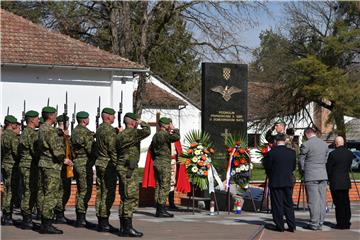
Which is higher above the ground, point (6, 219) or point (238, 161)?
point (238, 161)

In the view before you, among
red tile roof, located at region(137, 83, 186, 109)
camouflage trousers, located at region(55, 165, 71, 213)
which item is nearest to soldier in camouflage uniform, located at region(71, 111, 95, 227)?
camouflage trousers, located at region(55, 165, 71, 213)

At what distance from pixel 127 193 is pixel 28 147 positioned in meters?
2.27

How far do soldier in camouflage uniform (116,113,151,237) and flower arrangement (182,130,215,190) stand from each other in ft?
14.3

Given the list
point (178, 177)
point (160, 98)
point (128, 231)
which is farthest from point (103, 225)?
point (160, 98)

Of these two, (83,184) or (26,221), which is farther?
(83,184)

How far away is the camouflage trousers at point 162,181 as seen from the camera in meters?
16.2

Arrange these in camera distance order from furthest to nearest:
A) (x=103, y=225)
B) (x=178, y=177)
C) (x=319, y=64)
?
1. (x=319, y=64)
2. (x=178, y=177)
3. (x=103, y=225)

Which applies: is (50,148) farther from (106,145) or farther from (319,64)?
(319,64)

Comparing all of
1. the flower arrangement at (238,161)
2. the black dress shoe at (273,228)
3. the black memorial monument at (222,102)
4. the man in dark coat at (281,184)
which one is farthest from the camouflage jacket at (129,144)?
the black memorial monument at (222,102)

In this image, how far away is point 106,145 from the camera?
13.1 m

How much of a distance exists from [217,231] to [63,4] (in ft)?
61.1

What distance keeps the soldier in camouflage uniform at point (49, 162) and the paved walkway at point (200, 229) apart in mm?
327

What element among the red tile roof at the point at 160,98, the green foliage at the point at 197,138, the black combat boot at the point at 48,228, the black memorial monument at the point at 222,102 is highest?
the red tile roof at the point at 160,98

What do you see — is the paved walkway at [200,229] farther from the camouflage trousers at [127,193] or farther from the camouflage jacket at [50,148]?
the camouflage jacket at [50,148]
